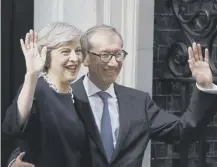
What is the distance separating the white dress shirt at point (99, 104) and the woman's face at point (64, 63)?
0.82 ft

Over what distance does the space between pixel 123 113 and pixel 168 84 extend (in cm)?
246

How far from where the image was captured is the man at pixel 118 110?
4.70 meters

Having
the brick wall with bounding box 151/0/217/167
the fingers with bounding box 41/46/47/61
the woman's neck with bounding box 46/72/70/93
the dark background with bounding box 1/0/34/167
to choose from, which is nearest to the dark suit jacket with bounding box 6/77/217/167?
the woman's neck with bounding box 46/72/70/93

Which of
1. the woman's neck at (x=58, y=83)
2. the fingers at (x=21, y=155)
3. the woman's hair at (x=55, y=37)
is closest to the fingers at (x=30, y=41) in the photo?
the woman's hair at (x=55, y=37)

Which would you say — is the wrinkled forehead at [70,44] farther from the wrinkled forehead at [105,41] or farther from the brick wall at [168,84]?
the brick wall at [168,84]

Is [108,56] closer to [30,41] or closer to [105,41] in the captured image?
[105,41]

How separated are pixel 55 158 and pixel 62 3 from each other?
2.26 metres

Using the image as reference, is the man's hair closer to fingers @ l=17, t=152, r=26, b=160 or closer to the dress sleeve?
the dress sleeve

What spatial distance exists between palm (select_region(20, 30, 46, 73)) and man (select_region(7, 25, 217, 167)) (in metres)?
0.36

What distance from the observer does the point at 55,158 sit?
457 cm

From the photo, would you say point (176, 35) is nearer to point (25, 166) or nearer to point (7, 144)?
point (7, 144)

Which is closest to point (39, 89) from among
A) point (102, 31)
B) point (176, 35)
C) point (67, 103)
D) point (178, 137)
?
point (67, 103)

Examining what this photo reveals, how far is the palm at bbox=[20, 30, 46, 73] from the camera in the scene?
4395 mm

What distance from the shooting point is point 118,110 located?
4.83 m
